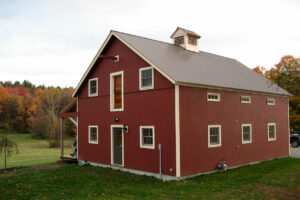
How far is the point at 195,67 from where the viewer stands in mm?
16047

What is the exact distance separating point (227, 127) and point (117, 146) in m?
6.07

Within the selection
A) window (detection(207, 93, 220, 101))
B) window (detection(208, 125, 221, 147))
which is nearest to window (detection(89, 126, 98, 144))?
window (detection(208, 125, 221, 147))

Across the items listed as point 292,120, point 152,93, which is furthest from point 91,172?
point 292,120

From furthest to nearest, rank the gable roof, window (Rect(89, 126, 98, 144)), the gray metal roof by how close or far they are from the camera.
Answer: window (Rect(89, 126, 98, 144))
the gray metal roof
the gable roof

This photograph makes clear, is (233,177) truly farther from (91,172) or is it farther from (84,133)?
(84,133)

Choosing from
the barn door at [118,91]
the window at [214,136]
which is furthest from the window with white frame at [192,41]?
the window at [214,136]

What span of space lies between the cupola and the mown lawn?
27.1ft

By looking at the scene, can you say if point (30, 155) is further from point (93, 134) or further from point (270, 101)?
point (270, 101)

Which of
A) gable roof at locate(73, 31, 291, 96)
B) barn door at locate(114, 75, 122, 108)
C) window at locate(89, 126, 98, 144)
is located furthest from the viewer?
window at locate(89, 126, 98, 144)

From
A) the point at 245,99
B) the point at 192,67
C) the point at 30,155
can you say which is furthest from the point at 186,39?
the point at 30,155

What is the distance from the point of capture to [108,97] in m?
16.9

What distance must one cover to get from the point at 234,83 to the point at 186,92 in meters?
4.48

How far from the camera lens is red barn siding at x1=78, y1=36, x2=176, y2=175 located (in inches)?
527

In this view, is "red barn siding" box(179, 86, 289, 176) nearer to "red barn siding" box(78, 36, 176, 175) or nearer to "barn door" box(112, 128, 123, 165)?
"red barn siding" box(78, 36, 176, 175)
